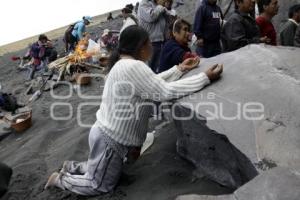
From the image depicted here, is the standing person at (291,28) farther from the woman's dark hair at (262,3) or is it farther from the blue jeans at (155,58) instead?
the blue jeans at (155,58)

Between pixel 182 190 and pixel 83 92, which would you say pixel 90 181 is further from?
pixel 83 92

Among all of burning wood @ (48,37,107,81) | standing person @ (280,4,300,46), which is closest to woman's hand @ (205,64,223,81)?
standing person @ (280,4,300,46)

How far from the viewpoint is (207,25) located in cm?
654

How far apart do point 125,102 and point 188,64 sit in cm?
85

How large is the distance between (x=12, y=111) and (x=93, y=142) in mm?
5912

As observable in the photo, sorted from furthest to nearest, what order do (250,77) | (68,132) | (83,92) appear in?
1. (83,92)
2. (68,132)
3. (250,77)

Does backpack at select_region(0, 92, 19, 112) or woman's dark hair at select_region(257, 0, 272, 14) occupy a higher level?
woman's dark hair at select_region(257, 0, 272, 14)

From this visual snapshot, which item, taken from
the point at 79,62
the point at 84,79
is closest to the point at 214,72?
the point at 84,79

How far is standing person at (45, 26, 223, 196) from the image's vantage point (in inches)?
166

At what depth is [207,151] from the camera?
446 centimetres

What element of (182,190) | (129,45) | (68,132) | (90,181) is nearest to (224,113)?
(182,190)

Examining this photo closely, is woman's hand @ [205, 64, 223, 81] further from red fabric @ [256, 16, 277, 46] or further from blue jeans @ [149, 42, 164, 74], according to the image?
blue jeans @ [149, 42, 164, 74]

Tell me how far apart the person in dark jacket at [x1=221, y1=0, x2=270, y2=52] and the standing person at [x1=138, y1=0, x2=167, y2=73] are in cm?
151

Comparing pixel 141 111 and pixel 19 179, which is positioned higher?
pixel 141 111
